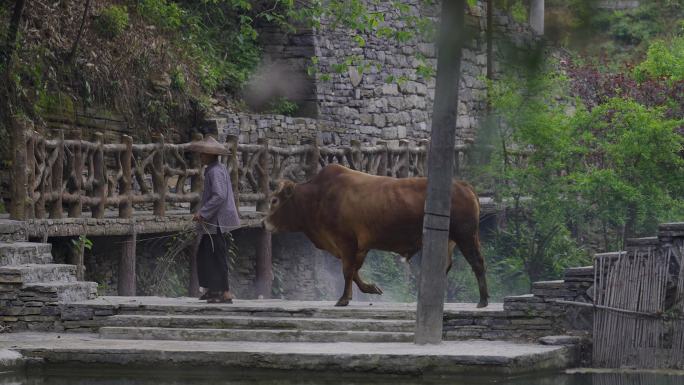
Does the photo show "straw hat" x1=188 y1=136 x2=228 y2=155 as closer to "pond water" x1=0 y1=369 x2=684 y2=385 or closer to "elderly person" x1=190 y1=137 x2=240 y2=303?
"elderly person" x1=190 y1=137 x2=240 y2=303

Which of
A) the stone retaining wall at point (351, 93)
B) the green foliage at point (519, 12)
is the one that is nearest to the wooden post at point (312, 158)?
the stone retaining wall at point (351, 93)

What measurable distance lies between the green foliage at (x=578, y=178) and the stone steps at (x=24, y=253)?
8670 millimetres

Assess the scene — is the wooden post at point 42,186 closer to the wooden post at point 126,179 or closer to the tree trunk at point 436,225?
the wooden post at point 126,179

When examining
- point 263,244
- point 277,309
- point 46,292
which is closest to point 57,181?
point 46,292

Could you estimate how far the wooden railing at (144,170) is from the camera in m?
15.5

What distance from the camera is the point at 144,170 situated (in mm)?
18000

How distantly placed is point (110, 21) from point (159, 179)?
14.0 ft

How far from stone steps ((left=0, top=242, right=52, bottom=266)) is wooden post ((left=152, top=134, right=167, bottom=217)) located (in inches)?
136

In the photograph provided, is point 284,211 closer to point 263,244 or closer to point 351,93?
point 263,244

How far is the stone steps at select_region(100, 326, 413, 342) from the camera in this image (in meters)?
12.6

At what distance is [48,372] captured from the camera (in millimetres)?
11805

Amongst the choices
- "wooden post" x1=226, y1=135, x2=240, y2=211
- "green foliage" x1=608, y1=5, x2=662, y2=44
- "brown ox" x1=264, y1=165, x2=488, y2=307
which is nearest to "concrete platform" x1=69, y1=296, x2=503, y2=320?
"brown ox" x1=264, y1=165, x2=488, y2=307

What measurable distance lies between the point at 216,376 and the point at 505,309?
2.76 meters

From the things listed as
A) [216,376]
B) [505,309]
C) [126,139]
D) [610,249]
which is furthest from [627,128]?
[216,376]
